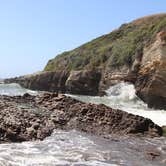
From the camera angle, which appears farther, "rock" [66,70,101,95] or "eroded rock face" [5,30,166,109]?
"rock" [66,70,101,95]

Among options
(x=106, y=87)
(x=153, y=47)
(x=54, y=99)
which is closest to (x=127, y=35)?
(x=106, y=87)

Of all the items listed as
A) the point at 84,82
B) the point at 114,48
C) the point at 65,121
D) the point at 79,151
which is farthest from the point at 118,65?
the point at 79,151

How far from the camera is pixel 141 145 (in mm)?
16719

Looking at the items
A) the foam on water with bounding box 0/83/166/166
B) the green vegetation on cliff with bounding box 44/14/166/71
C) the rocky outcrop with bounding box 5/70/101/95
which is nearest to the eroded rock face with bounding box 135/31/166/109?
the green vegetation on cliff with bounding box 44/14/166/71

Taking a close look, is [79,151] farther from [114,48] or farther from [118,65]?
[114,48]

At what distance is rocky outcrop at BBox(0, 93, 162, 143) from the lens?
1706 cm

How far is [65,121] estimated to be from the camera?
771 inches

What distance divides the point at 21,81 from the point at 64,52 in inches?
330

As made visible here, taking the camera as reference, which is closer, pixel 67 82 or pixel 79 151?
pixel 79 151

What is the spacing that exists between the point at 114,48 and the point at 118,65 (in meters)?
5.92

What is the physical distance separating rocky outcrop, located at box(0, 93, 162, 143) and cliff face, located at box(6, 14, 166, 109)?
17422 millimetres

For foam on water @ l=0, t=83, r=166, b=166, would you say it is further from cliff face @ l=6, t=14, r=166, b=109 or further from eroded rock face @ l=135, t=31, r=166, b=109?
cliff face @ l=6, t=14, r=166, b=109

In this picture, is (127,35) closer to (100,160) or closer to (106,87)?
(106,87)

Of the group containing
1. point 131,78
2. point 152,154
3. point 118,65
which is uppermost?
point 118,65
